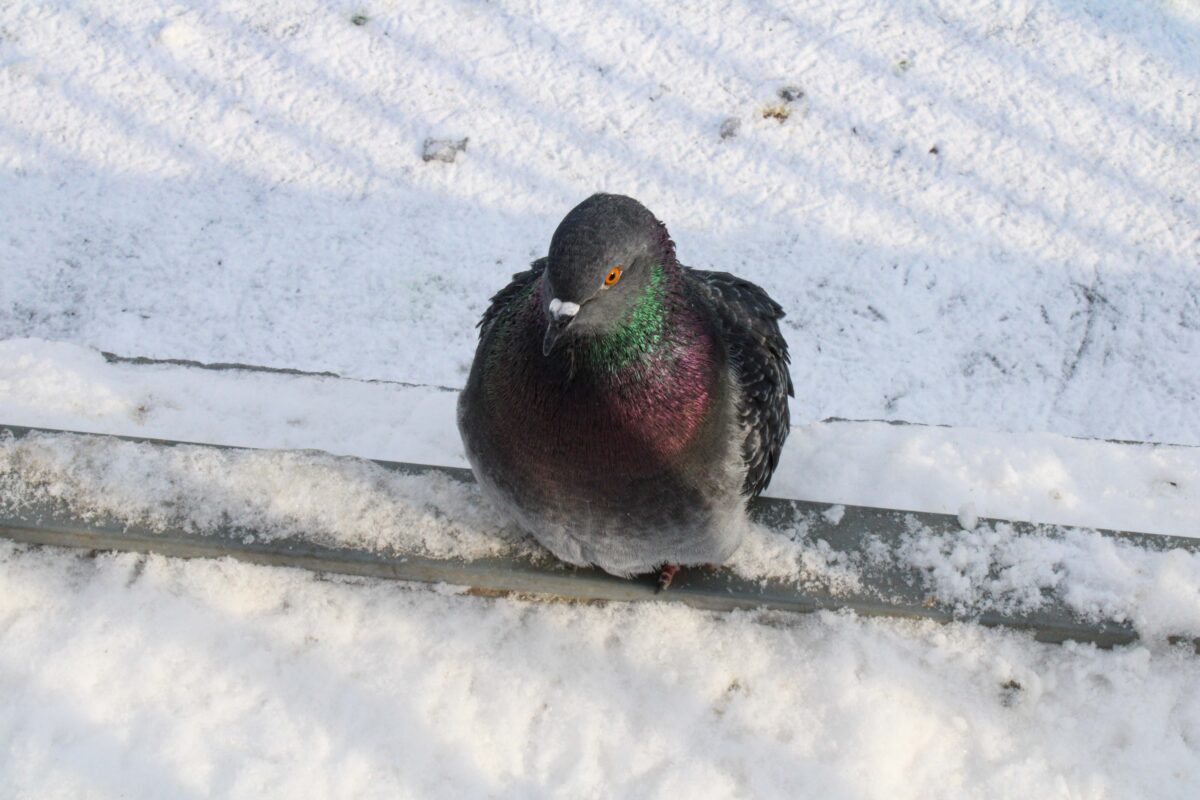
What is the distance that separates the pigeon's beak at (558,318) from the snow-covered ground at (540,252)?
0.80m

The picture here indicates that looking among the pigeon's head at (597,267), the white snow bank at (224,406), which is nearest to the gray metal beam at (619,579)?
the white snow bank at (224,406)

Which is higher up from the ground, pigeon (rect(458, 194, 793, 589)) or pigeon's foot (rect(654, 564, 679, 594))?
pigeon (rect(458, 194, 793, 589))

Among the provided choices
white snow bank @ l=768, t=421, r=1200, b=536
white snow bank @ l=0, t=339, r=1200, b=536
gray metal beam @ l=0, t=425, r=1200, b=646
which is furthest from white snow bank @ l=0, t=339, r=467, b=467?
white snow bank @ l=768, t=421, r=1200, b=536

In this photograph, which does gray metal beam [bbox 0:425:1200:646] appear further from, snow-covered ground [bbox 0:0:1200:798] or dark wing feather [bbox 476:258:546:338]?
dark wing feather [bbox 476:258:546:338]

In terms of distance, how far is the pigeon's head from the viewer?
182 centimetres

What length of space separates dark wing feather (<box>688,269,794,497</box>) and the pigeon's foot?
0.23 metres

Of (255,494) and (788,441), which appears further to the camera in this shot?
(788,441)

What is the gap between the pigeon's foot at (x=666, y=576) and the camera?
2.33 m

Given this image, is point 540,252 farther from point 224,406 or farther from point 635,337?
point 635,337

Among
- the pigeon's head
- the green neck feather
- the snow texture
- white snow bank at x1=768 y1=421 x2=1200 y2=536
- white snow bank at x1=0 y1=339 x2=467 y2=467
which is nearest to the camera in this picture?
the pigeon's head

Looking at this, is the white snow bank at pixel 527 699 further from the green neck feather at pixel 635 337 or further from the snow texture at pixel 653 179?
the snow texture at pixel 653 179

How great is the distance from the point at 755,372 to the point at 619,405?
0.42 m

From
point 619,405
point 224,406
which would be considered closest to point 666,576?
point 619,405

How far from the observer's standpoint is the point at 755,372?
2.26 m
